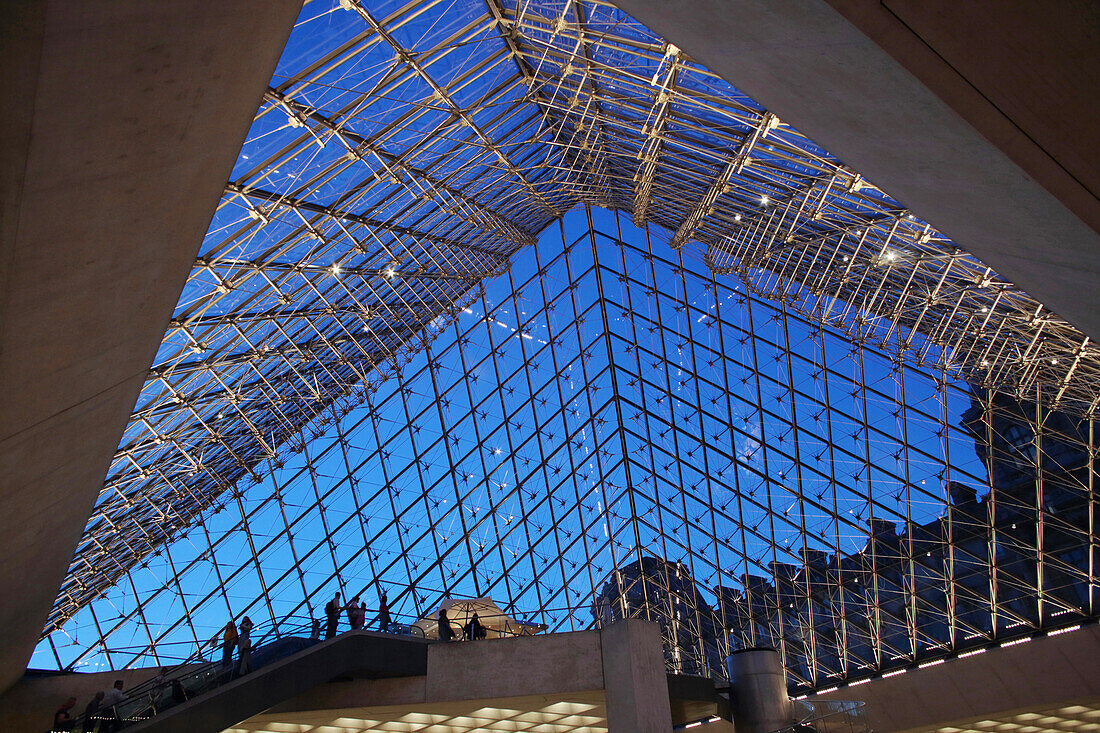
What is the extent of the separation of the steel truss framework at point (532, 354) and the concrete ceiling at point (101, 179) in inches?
411

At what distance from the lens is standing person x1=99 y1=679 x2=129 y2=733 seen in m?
15.2

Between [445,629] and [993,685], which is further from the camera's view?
[993,685]

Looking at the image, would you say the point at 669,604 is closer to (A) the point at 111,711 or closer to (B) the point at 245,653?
(B) the point at 245,653

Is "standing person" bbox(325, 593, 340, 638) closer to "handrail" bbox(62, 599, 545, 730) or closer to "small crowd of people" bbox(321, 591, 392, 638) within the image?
"small crowd of people" bbox(321, 591, 392, 638)

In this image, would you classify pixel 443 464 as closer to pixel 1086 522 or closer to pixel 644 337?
pixel 644 337

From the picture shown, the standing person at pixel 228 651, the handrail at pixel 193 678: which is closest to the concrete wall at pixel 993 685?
the handrail at pixel 193 678

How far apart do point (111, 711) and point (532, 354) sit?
1179 inches

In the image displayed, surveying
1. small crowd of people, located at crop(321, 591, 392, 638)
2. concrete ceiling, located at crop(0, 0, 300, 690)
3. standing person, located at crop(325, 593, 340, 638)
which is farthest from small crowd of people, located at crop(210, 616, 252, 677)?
concrete ceiling, located at crop(0, 0, 300, 690)

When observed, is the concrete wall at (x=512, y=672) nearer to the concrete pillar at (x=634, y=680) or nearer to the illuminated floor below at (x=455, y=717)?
the concrete pillar at (x=634, y=680)

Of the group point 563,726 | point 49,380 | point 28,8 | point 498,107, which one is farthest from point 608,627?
point 28,8

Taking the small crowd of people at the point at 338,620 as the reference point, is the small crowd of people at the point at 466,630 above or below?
below

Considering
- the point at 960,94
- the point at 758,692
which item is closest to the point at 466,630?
the point at 758,692

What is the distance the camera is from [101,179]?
16.6 ft

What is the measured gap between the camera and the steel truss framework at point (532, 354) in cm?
2056
